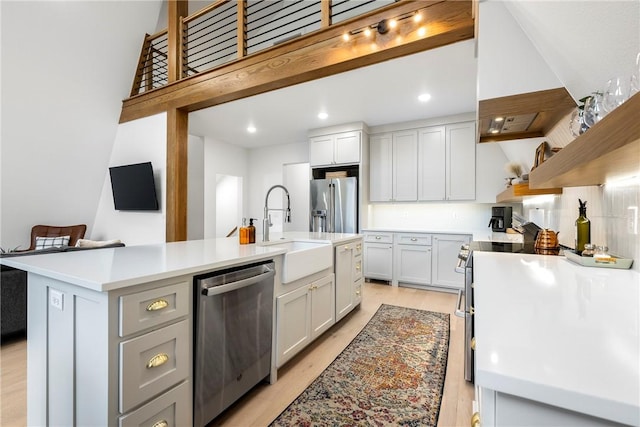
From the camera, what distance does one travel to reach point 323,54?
2.81 m

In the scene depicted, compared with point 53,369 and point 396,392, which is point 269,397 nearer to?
point 396,392

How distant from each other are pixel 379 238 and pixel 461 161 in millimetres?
1665

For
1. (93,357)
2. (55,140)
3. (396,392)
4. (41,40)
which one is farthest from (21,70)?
(396,392)

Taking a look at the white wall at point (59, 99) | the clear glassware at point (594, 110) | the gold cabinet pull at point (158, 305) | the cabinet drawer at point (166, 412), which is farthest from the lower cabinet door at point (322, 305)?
the white wall at point (59, 99)

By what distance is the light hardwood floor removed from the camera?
1633mm

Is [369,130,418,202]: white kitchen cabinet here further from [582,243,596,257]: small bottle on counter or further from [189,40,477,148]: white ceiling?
[582,243,596,257]: small bottle on counter

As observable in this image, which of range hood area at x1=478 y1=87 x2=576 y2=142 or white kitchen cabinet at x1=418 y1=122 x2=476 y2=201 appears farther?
white kitchen cabinet at x1=418 y1=122 x2=476 y2=201

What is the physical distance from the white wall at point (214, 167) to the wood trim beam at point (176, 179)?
1.68m

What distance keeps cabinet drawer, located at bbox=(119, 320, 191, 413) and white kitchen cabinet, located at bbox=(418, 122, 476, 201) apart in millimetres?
3987

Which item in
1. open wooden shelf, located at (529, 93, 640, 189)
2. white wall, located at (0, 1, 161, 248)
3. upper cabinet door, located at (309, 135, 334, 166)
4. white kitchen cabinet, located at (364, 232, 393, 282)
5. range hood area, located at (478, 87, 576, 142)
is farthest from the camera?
upper cabinet door, located at (309, 135, 334, 166)

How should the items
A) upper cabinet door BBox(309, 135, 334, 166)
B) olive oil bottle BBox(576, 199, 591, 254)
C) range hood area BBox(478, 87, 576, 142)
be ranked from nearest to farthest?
olive oil bottle BBox(576, 199, 591, 254), range hood area BBox(478, 87, 576, 142), upper cabinet door BBox(309, 135, 334, 166)

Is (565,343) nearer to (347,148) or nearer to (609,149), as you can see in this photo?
(609,149)

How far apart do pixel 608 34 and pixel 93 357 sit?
7.01 ft

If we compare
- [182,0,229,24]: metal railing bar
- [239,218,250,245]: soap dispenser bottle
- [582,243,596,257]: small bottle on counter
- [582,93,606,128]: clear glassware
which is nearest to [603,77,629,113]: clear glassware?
[582,93,606,128]: clear glassware
